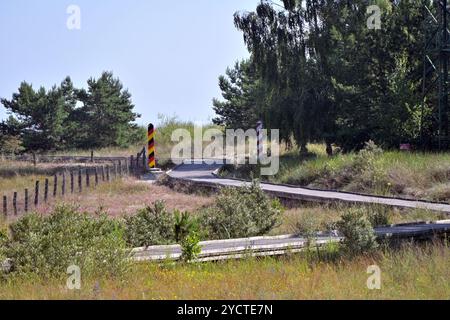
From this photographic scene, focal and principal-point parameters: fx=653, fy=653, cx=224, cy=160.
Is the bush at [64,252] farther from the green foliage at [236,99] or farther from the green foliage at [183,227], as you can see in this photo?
the green foliage at [236,99]

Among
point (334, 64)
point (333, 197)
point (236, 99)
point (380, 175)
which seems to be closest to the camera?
point (333, 197)

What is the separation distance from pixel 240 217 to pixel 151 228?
2558mm

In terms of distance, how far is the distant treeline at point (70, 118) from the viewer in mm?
63219

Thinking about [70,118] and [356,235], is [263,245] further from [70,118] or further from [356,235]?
[70,118]

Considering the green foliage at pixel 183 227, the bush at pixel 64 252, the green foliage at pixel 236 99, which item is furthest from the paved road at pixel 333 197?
the green foliage at pixel 236 99

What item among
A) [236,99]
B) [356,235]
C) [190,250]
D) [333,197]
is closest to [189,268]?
[190,250]

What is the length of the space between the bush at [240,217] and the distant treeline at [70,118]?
162 feet

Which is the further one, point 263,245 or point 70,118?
point 70,118

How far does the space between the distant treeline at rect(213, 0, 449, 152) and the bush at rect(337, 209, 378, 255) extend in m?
23.9

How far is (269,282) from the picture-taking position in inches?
326

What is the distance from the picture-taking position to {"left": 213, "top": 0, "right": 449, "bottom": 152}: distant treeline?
119ft

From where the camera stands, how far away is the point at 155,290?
779 cm
